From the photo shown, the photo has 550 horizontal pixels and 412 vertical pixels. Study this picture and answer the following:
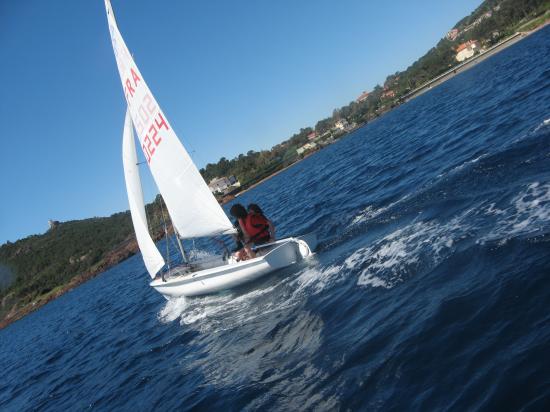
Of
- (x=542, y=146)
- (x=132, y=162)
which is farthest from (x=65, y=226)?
(x=542, y=146)

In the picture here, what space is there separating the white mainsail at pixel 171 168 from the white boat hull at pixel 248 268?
124 cm

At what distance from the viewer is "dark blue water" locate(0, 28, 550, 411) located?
14.0 ft

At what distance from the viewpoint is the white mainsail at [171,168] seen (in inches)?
476

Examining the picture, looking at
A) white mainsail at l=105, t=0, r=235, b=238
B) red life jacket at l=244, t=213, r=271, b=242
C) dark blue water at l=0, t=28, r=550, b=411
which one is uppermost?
white mainsail at l=105, t=0, r=235, b=238

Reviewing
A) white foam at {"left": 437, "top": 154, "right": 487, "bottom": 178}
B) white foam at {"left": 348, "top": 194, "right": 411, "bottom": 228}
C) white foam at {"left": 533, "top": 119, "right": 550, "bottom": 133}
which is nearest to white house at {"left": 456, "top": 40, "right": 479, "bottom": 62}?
white foam at {"left": 533, "top": 119, "right": 550, "bottom": 133}

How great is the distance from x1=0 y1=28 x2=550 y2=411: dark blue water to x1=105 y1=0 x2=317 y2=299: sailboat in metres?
0.56

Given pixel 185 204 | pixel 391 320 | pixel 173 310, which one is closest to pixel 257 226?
pixel 185 204

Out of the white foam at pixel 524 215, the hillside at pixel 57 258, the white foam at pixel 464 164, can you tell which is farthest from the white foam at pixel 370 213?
the hillside at pixel 57 258

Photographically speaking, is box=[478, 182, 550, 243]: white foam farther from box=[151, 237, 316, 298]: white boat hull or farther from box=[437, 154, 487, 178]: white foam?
box=[151, 237, 316, 298]: white boat hull

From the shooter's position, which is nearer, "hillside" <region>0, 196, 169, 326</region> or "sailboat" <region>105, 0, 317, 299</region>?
"sailboat" <region>105, 0, 317, 299</region>

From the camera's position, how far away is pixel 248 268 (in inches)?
441

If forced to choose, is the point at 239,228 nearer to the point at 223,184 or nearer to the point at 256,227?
the point at 256,227

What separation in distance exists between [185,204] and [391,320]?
7985 mm

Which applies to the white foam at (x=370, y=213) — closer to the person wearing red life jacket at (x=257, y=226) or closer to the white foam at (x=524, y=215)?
the person wearing red life jacket at (x=257, y=226)
